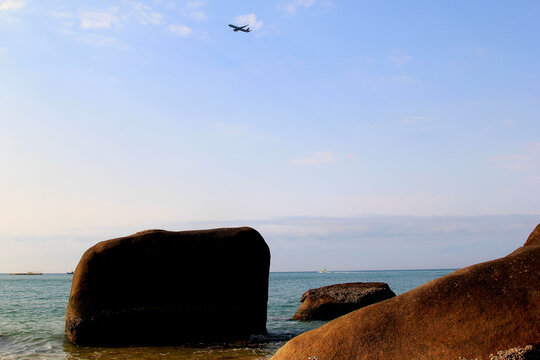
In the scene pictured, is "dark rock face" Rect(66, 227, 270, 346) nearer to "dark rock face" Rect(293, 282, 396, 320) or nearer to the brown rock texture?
"dark rock face" Rect(293, 282, 396, 320)

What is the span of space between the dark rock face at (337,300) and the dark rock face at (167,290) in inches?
228

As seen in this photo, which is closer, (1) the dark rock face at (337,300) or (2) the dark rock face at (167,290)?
(2) the dark rock face at (167,290)

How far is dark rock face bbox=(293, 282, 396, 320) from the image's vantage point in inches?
707

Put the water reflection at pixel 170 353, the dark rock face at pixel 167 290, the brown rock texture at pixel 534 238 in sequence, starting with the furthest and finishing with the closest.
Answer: the dark rock face at pixel 167 290, the water reflection at pixel 170 353, the brown rock texture at pixel 534 238

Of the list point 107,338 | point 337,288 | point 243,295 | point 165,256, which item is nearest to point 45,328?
point 107,338

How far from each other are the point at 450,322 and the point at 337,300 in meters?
13.0

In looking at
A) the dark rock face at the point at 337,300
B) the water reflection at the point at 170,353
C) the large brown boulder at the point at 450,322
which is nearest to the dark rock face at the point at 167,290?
the water reflection at the point at 170,353

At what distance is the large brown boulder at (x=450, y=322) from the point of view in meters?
5.16

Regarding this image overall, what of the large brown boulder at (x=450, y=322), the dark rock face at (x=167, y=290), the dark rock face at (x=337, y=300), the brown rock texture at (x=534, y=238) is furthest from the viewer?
the dark rock face at (x=337, y=300)

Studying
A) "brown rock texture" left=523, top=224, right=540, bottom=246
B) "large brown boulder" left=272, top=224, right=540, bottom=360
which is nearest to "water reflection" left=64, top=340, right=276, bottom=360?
"large brown boulder" left=272, top=224, right=540, bottom=360

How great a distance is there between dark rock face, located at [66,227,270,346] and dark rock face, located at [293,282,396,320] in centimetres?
578

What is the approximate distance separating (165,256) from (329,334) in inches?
283

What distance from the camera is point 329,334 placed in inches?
229

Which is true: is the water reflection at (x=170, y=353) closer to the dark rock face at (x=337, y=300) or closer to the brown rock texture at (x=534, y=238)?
the brown rock texture at (x=534, y=238)
